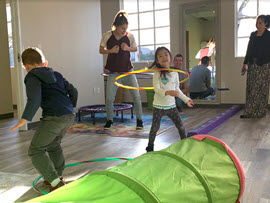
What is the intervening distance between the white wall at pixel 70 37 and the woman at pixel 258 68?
2.63 metres

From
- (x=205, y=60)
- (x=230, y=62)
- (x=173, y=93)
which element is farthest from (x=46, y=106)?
(x=230, y=62)

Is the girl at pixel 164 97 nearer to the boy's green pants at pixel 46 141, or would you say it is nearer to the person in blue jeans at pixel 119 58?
the boy's green pants at pixel 46 141

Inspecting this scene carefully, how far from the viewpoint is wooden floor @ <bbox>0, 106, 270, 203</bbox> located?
6.41 ft

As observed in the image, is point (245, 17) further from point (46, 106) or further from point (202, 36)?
point (46, 106)

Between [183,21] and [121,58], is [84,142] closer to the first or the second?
[121,58]

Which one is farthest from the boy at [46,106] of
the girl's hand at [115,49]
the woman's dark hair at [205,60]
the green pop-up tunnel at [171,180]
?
the woman's dark hair at [205,60]

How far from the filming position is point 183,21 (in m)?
6.46

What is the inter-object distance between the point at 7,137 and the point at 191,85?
3865mm

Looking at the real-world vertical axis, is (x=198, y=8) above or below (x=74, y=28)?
above

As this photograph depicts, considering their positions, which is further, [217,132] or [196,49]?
[196,49]

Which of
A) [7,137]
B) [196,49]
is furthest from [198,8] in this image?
[7,137]

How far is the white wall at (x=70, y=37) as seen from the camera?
439cm

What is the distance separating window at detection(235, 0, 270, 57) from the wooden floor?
2121mm

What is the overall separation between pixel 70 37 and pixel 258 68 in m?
2.99
